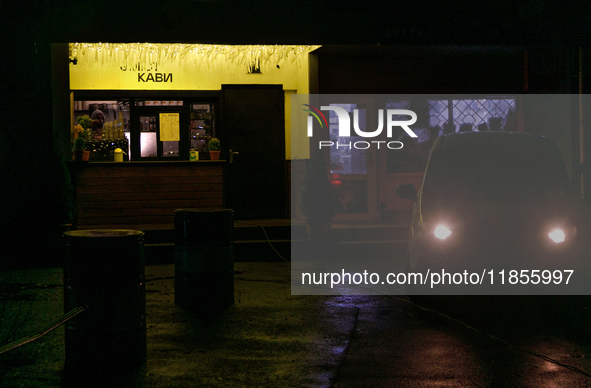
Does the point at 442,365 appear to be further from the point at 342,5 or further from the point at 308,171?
the point at 342,5

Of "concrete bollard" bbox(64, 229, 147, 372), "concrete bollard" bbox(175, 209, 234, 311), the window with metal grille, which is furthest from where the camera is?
the window with metal grille

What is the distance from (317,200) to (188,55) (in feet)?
15.8

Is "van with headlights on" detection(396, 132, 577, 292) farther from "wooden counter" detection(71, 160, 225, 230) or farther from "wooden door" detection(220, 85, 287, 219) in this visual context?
"wooden door" detection(220, 85, 287, 219)

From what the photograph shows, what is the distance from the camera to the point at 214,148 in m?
12.3

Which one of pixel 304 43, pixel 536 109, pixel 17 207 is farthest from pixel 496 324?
pixel 536 109

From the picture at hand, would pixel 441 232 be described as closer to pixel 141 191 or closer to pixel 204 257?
pixel 204 257

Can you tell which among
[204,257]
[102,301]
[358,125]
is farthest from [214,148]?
[102,301]

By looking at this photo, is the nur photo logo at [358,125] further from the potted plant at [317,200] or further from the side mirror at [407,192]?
the side mirror at [407,192]

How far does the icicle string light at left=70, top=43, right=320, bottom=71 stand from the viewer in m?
12.4

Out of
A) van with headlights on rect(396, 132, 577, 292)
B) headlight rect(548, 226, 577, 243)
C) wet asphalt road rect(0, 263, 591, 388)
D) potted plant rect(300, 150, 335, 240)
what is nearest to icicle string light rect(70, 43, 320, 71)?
potted plant rect(300, 150, 335, 240)

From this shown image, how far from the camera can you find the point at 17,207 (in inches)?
377

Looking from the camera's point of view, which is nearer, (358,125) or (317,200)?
(317,200)

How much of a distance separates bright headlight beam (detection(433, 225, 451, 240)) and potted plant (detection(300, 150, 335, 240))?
15.0ft

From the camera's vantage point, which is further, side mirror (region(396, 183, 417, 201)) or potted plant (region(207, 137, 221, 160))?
potted plant (region(207, 137, 221, 160))
